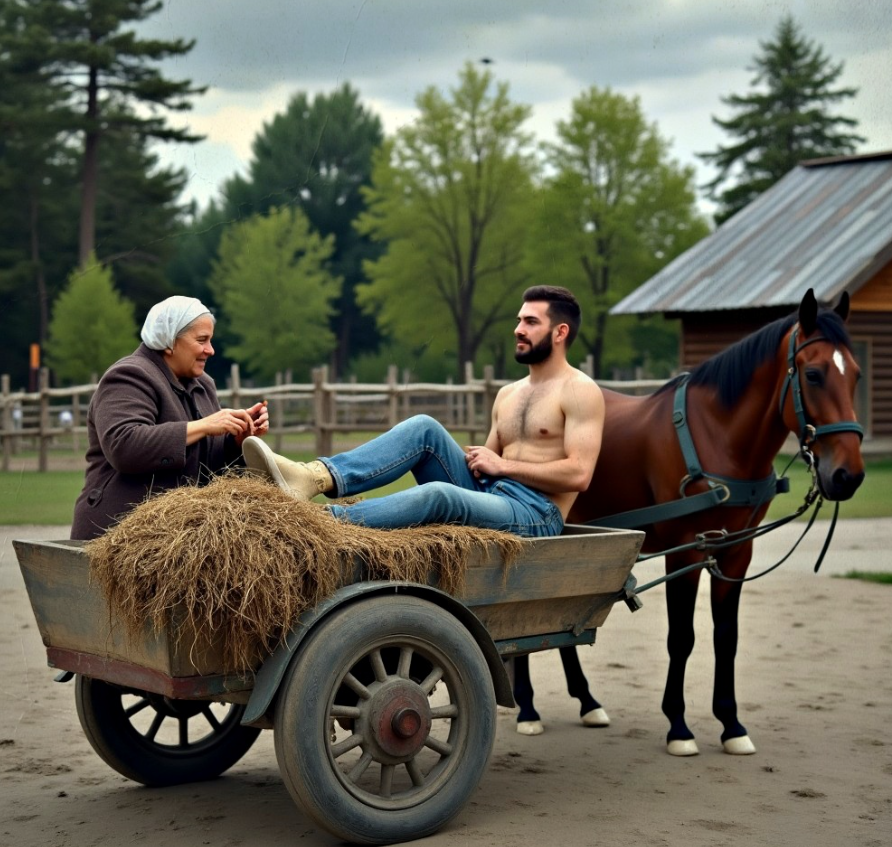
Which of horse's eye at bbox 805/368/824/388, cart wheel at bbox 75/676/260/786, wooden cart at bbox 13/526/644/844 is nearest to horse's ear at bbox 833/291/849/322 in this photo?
horse's eye at bbox 805/368/824/388

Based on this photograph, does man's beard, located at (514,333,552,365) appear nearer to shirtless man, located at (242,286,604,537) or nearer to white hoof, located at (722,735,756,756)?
shirtless man, located at (242,286,604,537)

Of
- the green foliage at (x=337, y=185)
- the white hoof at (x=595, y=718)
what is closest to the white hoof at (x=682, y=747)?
the white hoof at (x=595, y=718)

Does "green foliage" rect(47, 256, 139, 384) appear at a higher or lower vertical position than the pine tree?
lower

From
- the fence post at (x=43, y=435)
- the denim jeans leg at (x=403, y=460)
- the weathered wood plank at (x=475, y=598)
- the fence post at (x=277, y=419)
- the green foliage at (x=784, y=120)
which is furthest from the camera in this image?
the green foliage at (x=784, y=120)

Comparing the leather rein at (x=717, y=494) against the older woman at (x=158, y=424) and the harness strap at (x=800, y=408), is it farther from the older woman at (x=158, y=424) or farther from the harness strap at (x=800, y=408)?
the older woman at (x=158, y=424)

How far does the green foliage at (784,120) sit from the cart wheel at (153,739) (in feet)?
119

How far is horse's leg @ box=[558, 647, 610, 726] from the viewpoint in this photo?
5883 millimetres

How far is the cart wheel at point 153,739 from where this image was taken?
15.3 ft

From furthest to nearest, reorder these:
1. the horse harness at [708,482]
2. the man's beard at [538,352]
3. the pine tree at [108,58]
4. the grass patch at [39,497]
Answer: the pine tree at [108,58] → the grass patch at [39,497] → the horse harness at [708,482] → the man's beard at [538,352]

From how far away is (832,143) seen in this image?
38969 millimetres

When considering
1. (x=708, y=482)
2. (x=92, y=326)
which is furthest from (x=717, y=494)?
(x=92, y=326)

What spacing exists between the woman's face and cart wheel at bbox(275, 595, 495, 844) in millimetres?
1236

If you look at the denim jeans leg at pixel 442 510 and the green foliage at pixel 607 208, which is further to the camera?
the green foliage at pixel 607 208

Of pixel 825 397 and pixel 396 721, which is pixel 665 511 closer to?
pixel 825 397
